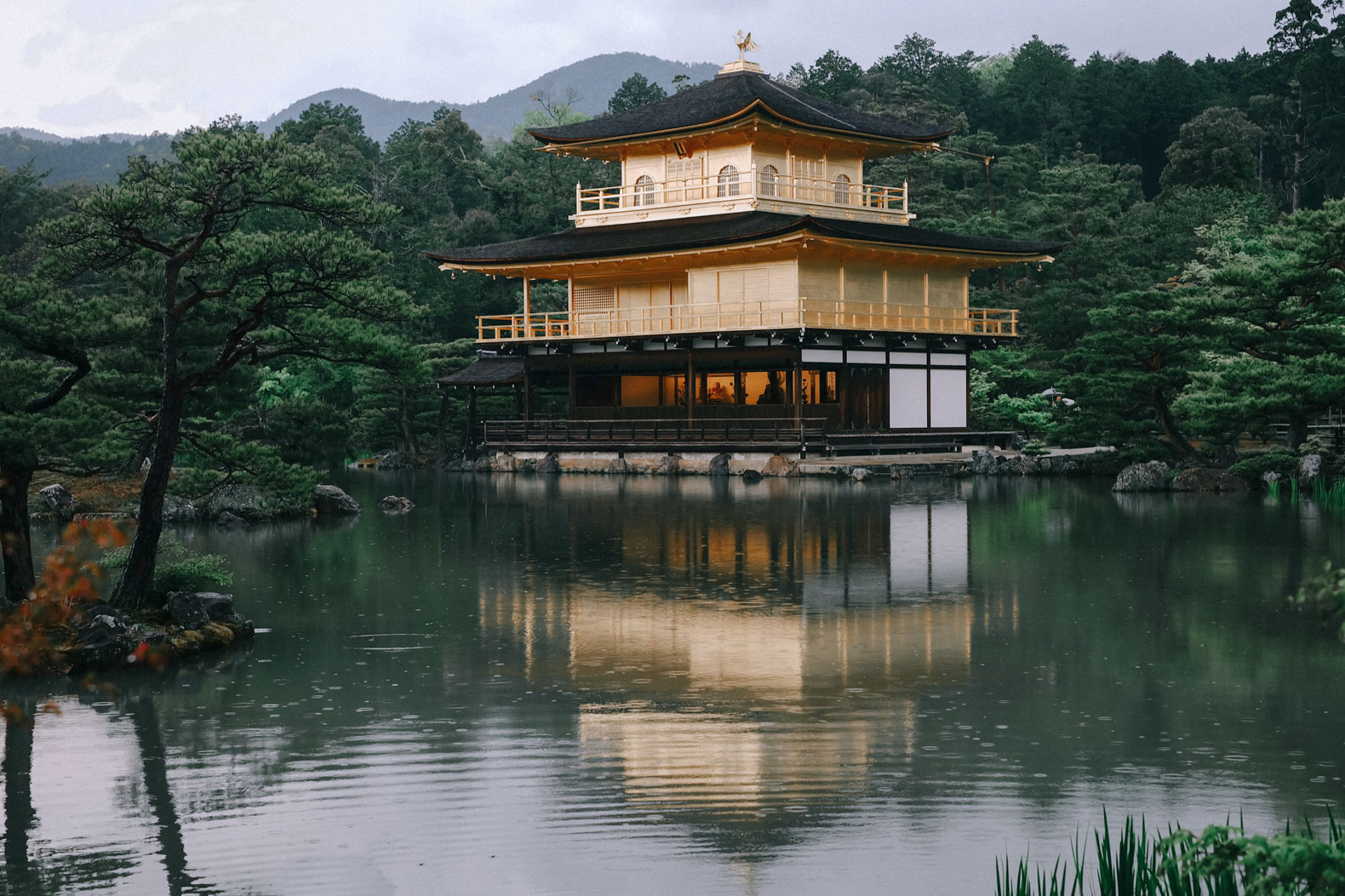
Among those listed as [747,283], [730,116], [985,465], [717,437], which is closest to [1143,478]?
[985,465]

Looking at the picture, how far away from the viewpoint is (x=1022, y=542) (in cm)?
2153

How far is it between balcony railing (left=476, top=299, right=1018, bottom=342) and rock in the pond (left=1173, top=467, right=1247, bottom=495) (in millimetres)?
11171

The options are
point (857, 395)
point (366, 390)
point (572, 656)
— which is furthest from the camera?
point (366, 390)

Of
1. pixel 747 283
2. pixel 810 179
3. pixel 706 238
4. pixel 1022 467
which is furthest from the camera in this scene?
pixel 810 179

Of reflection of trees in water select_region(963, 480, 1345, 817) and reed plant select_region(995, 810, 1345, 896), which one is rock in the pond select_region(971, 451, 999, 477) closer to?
reflection of trees in water select_region(963, 480, 1345, 817)

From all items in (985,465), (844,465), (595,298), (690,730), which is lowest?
(690,730)

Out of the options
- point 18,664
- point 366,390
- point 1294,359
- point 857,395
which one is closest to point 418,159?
point 366,390

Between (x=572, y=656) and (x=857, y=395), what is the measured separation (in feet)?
103

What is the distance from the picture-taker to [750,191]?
145 feet

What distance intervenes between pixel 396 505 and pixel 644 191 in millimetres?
19780

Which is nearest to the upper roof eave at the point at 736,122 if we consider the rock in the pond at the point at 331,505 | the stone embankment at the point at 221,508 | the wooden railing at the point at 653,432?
the wooden railing at the point at 653,432

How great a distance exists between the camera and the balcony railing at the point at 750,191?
44.6m

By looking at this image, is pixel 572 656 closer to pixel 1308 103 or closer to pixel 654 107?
pixel 654 107

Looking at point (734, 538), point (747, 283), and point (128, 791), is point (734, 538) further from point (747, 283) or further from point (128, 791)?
point (747, 283)
